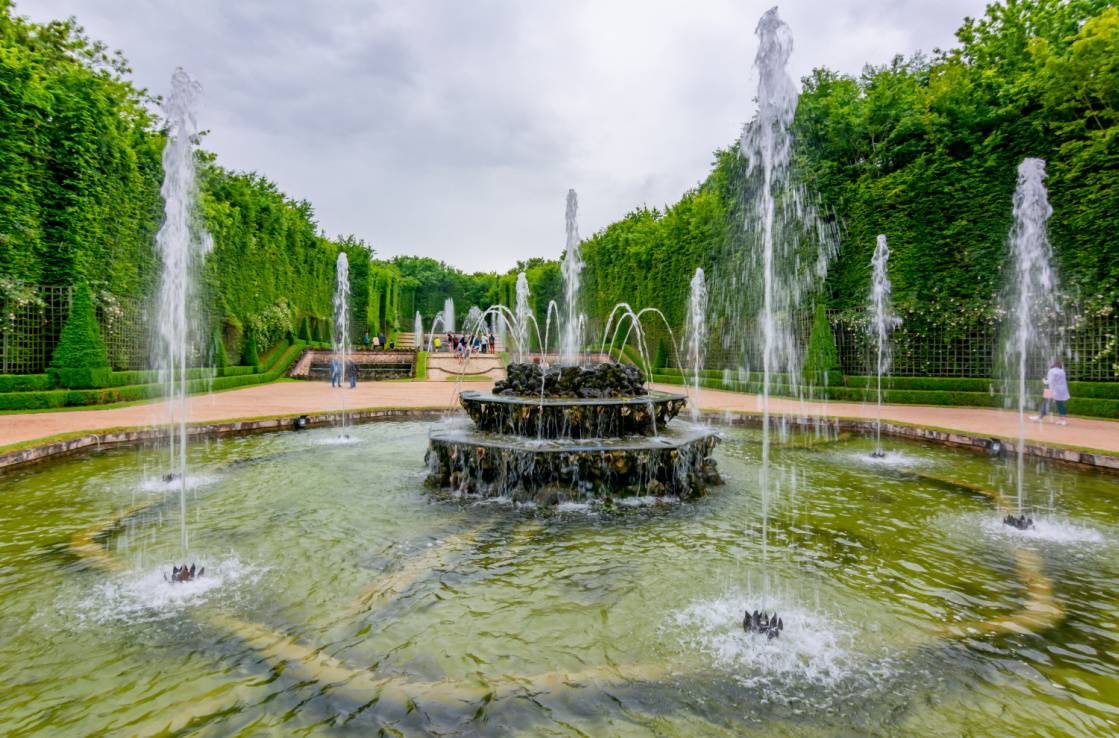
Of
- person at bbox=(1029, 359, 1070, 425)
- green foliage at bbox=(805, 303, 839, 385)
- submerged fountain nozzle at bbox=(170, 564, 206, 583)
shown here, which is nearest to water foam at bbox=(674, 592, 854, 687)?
submerged fountain nozzle at bbox=(170, 564, 206, 583)

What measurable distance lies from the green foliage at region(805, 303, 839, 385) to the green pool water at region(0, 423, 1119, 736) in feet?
37.6

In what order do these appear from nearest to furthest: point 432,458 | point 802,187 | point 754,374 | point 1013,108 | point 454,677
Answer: point 454,677, point 432,458, point 1013,108, point 802,187, point 754,374

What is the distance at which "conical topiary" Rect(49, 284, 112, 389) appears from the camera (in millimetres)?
13336

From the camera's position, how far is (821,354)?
17469 millimetres

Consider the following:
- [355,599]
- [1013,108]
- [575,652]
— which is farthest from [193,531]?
[1013,108]

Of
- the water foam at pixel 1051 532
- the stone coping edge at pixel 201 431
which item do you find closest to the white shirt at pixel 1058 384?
the water foam at pixel 1051 532

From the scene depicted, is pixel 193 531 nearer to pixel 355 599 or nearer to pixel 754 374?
pixel 355 599

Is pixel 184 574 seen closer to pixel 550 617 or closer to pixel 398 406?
pixel 550 617

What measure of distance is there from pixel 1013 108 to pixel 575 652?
19030 millimetres

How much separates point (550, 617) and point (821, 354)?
16770mm

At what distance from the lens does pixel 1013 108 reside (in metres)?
14.4

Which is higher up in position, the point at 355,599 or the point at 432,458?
the point at 432,458

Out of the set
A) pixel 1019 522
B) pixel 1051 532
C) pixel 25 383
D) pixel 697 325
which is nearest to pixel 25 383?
pixel 25 383

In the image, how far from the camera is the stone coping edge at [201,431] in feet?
25.8
